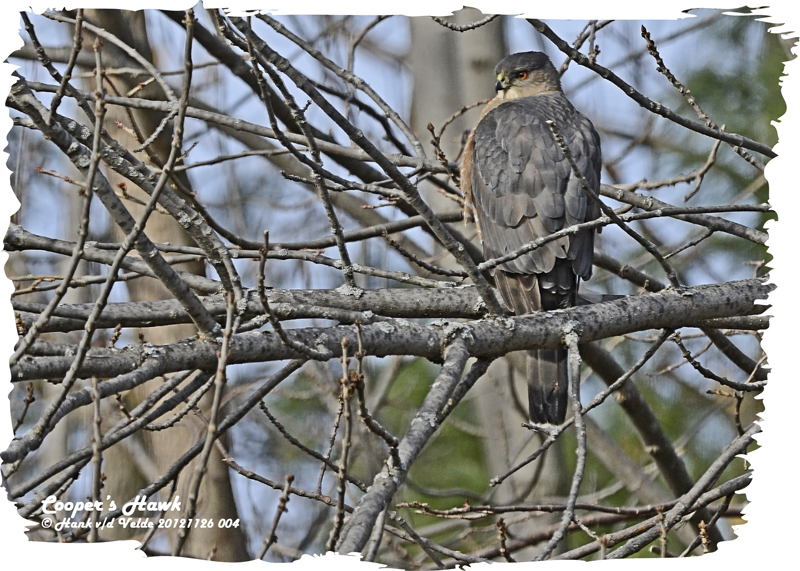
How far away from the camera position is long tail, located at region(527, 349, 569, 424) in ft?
8.03

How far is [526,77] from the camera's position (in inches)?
142

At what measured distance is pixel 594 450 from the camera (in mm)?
3688

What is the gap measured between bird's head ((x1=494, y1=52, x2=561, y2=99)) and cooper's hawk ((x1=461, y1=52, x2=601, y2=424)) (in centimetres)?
11

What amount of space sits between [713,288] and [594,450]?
5.34ft

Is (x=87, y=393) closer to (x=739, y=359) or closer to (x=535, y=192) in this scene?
(x=535, y=192)

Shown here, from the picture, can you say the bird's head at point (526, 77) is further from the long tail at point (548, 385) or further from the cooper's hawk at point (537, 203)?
the long tail at point (548, 385)

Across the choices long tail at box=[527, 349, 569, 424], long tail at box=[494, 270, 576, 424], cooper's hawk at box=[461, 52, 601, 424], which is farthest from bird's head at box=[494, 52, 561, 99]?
long tail at box=[527, 349, 569, 424]

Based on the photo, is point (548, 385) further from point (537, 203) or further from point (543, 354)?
point (537, 203)

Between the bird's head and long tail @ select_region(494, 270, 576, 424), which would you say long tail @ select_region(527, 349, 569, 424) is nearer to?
long tail @ select_region(494, 270, 576, 424)

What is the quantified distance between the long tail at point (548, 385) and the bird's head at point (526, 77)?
5.20 ft

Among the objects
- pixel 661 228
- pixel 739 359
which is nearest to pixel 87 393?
pixel 739 359

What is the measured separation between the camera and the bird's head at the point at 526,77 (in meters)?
3.57

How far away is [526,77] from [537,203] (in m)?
0.99

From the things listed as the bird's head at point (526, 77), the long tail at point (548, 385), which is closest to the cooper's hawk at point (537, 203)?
the long tail at point (548, 385)
